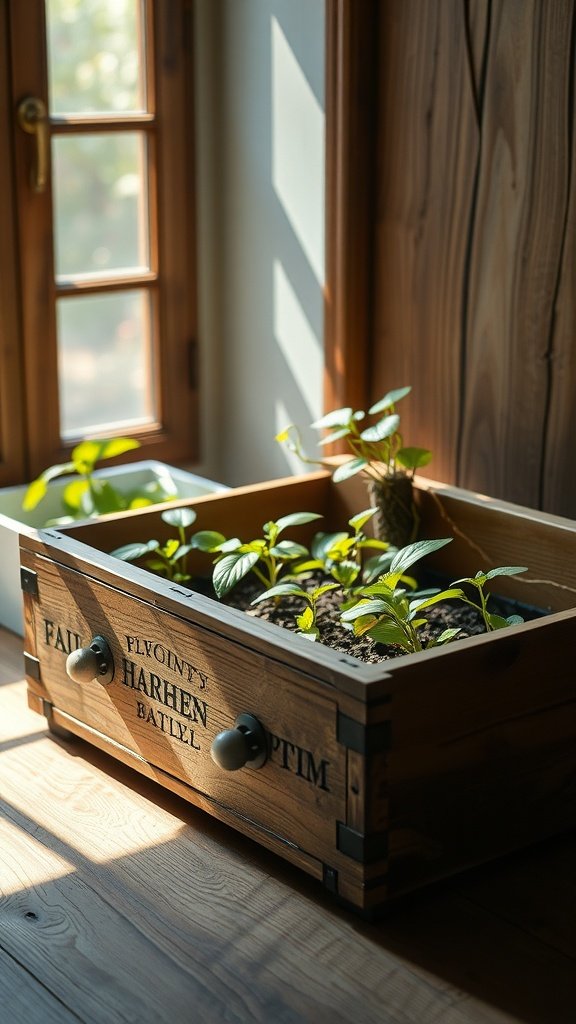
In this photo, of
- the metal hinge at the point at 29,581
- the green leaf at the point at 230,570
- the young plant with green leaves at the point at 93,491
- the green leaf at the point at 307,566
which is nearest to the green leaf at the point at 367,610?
the green leaf at the point at 230,570

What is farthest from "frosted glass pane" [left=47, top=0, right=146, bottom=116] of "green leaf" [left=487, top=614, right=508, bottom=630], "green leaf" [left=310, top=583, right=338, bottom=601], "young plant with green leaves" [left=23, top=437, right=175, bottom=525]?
"green leaf" [left=487, top=614, right=508, bottom=630]

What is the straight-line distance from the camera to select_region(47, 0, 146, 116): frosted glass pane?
2.44 meters

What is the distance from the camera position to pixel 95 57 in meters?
2.51

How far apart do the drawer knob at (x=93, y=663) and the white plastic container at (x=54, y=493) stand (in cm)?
48

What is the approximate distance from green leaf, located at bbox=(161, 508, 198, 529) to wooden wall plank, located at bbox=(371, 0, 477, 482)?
1.70 feet

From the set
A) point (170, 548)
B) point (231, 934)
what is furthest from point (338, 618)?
point (231, 934)

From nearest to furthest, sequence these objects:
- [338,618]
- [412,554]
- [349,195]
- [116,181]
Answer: [412,554], [338,618], [349,195], [116,181]

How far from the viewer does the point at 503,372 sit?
216 centimetres

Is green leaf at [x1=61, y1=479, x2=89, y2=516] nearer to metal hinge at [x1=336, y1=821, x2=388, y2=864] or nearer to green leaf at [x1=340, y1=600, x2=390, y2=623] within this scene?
green leaf at [x1=340, y1=600, x2=390, y2=623]

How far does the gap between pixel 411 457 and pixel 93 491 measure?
653 mm

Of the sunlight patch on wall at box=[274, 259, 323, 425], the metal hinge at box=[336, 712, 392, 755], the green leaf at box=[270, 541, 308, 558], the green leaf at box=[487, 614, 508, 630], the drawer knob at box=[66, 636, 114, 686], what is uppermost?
the sunlight patch on wall at box=[274, 259, 323, 425]

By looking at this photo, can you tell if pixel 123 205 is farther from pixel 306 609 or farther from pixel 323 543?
pixel 306 609

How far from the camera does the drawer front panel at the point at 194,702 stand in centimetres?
154

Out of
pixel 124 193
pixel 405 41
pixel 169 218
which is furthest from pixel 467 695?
pixel 124 193
